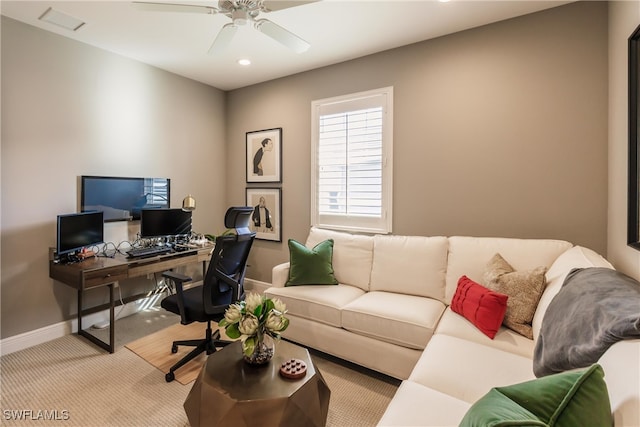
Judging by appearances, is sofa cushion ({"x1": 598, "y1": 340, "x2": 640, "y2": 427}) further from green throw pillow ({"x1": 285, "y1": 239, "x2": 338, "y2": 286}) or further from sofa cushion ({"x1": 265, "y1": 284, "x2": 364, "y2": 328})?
green throw pillow ({"x1": 285, "y1": 239, "x2": 338, "y2": 286})

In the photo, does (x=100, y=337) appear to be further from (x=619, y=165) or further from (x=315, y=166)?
(x=619, y=165)

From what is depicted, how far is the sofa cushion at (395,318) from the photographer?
2.02 metres

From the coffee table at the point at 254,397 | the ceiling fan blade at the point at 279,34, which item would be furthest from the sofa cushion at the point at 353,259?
the ceiling fan blade at the point at 279,34

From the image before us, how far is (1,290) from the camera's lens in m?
2.53

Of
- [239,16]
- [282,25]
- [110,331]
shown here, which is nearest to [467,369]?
[239,16]

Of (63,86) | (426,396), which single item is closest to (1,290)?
(63,86)

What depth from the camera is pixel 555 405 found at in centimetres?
77

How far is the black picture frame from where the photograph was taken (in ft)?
5.64

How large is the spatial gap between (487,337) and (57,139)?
3.88m

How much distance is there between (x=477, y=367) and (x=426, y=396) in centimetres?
40

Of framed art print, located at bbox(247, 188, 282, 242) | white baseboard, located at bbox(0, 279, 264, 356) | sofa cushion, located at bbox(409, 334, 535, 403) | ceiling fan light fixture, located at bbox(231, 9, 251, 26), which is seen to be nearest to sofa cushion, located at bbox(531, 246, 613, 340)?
sofa cushion, located at bbox(409, 334, 535, 403)

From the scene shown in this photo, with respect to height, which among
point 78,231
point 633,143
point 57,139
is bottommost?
point 78,231

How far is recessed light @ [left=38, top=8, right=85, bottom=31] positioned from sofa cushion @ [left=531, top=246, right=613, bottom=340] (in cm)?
406

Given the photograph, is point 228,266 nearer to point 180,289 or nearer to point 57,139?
point 180,289
